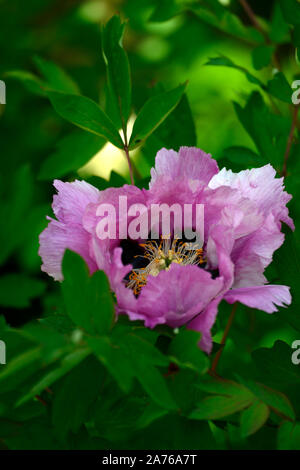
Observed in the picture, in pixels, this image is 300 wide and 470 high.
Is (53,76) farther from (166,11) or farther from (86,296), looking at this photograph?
(86,296)

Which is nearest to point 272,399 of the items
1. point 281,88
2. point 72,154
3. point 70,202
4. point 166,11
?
point 70,202

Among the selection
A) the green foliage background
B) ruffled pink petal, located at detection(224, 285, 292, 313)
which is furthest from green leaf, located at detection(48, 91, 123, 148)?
ruffled pink petal, located at detection(224, 285, 292, 313)

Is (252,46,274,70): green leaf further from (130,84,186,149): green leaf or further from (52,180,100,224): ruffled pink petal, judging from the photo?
(52,180,100,224): ruffled pink petal

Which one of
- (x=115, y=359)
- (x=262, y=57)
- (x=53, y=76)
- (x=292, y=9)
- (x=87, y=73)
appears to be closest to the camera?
(x=115, y=359)

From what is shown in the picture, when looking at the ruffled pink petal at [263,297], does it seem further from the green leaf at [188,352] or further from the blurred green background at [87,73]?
the blurred green background at [87,73]
